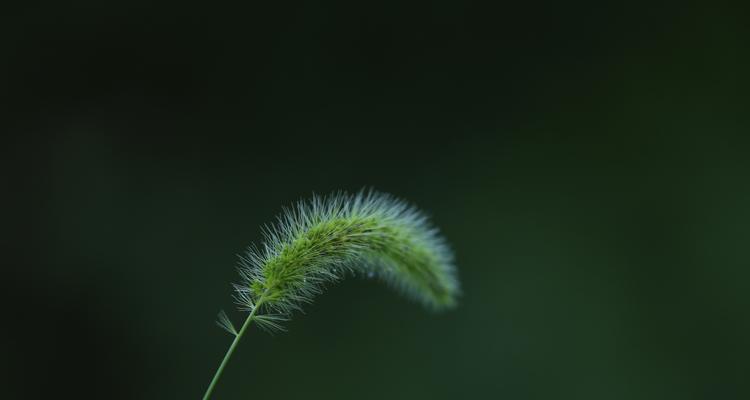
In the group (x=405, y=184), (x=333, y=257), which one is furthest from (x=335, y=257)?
(x=405, y=184)

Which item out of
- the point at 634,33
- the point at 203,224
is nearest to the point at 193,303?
the point at 203,224

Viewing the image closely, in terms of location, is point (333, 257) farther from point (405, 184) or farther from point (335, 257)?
point (405, 184)

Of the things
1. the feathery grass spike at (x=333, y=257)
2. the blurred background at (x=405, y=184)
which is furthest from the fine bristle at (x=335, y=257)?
the blurred background at (x=405, y=184)

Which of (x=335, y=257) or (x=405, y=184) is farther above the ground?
(x=405, y=184)

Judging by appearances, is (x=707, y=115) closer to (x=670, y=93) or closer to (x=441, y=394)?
(x=670, y=93)

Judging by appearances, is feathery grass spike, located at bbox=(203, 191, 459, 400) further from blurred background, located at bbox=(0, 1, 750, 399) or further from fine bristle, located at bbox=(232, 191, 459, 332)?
blurred background, located at bbox=(0, 1, 750, 399)

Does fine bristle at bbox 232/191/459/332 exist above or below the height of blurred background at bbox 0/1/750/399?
below

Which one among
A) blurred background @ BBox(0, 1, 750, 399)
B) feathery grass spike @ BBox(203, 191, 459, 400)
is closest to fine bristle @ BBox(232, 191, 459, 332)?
feathery grass spike @ BBox(203, 191, 459, 400)

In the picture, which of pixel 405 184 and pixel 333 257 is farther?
pixel 405 184
